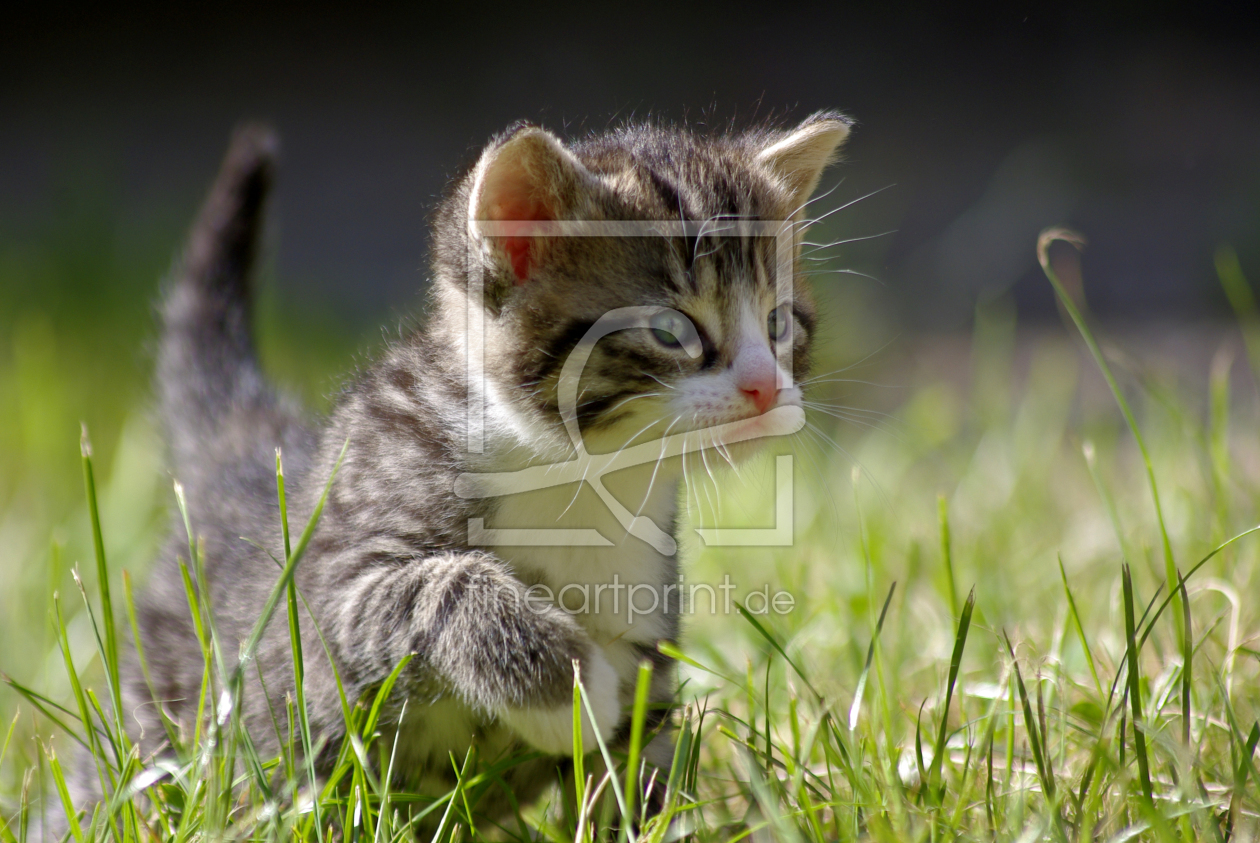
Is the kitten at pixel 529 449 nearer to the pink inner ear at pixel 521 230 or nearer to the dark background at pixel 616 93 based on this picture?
the pink inner ear at pixel 521 230

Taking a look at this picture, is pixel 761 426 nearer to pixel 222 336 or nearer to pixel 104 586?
pixel 104 586

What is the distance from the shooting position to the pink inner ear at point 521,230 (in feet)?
4.24

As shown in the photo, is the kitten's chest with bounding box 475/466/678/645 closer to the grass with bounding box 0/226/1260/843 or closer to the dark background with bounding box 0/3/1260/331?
the grass with bounding box 0/226/1260/843

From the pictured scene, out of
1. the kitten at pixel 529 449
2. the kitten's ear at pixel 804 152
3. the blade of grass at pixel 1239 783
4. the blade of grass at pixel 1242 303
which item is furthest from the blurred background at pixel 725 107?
the blade of grass at pixel 1239 783

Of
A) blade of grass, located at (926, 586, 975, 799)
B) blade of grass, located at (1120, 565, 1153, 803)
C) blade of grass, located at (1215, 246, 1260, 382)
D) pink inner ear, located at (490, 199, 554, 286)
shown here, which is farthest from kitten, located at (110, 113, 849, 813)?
blade of grass, located at (1215, 246, 1260, 382)

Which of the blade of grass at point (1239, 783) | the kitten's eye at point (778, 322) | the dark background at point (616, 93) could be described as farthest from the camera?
the dark background at point (616, 93)

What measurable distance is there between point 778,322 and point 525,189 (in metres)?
0.39

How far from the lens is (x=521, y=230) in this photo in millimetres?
1300

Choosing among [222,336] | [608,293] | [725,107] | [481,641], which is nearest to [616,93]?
[725,107]

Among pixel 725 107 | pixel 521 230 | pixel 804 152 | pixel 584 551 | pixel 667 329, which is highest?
pixel 725 107

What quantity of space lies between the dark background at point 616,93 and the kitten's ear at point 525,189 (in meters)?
3.44

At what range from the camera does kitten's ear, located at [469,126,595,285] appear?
1.24 m

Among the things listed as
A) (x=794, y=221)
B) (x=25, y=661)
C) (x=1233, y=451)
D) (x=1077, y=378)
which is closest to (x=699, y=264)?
(x=794, y=221)

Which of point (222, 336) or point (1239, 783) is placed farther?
point (222, 336)
